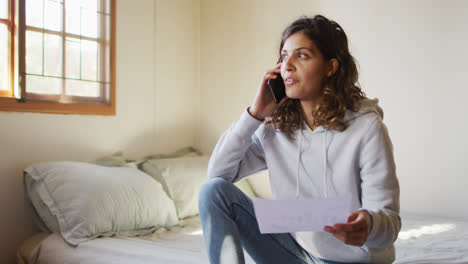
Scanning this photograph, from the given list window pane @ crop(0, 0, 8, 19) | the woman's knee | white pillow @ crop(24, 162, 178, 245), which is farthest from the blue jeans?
window pane @ crop(0, 0, 8, 19)

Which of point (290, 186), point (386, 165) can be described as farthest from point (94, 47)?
point (386, 165)

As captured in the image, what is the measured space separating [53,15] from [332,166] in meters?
1.65

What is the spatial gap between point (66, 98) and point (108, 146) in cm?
37

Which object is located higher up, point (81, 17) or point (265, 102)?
point (81, 17)

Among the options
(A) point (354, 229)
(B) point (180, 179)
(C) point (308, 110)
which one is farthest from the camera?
(B) point (180, 179)

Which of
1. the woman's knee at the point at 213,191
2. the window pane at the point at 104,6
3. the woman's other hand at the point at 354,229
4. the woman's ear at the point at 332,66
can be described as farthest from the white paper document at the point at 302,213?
the window pane at the point at 104,6

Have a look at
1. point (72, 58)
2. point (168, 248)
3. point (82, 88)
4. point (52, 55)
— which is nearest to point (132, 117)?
point (82, 88)

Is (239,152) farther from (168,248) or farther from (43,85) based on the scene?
(43,85)

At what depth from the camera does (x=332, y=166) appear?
3.97 feet

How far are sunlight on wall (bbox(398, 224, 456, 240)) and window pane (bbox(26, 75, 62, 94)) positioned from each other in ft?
5.93

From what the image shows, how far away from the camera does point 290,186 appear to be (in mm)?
1289

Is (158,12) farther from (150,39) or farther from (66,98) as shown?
(66,98)

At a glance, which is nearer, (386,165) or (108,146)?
(386,165)

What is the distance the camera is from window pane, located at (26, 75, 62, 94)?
1.99 metres
